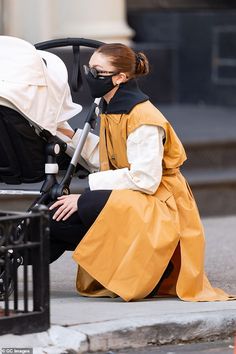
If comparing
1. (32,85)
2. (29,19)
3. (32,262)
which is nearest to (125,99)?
(32,85)

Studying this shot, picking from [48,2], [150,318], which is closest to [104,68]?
[150,318]

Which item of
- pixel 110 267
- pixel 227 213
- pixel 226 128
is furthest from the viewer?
pixel 226 128

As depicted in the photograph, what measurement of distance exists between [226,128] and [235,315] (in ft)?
14.5

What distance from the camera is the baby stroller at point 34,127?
234 inches

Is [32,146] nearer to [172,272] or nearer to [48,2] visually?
[172,272]

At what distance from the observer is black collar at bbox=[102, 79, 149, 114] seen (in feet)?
19.8

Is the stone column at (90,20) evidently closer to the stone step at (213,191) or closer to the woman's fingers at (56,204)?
the stone step at (213,191)

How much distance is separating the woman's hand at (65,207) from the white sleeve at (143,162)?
0.70 feet

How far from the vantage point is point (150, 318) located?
555cm

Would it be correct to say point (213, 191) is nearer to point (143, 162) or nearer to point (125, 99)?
point (125, 99)

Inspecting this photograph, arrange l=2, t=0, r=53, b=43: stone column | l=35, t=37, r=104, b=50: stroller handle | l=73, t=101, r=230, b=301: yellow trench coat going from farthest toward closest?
1. l=2, t=0, r=53, b=43: stone column
2. l=35, t=37, r=104, b=50: stroller handle
3. l=73, t=101, r=230, b=301: yellow trench coat

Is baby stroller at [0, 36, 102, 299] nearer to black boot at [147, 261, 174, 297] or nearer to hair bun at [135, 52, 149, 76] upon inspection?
hair bun at [135, 52, 149, 76]

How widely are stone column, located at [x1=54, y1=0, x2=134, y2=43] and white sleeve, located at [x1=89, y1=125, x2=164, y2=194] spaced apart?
4.83 metres

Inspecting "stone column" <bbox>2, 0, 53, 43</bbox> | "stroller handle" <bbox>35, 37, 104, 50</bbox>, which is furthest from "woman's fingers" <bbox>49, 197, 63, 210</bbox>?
"stone column" <bbox>2, 0, 53, 43</bbox>
